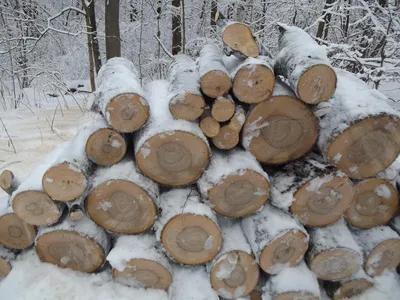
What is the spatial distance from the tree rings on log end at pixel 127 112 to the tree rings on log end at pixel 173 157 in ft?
0.58

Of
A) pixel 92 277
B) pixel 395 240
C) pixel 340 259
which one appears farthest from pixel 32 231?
pixel 395 240

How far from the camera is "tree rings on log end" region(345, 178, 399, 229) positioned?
7.69 feet

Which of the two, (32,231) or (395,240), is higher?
(395,240)

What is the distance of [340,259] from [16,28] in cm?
1137

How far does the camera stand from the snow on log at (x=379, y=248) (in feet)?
7.68

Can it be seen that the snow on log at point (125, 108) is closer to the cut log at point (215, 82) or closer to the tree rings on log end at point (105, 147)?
the tree rings on log end at point (105, 147)

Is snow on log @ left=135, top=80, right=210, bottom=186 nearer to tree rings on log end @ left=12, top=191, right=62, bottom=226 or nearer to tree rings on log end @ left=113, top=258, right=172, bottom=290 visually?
tree rings on log end @ left=113, top=258, right=172, bottom=290

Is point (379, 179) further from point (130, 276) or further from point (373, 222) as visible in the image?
point (130, 276)

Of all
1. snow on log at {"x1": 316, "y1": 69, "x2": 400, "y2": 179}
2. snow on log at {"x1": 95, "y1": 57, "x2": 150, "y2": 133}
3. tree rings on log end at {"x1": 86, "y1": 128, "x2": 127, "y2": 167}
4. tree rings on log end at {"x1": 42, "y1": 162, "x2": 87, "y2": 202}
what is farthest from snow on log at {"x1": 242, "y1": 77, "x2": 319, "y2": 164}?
tree rings on log end at {"x1": 42, "y1": 162, "x2": 87, "y2": 202}

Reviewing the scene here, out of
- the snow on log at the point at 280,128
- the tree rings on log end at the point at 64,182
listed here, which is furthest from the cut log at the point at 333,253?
the tree rings on log end at the point at 64,182

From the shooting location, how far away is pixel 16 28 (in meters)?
10.2

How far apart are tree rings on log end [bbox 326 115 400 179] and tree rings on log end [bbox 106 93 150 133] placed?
1268mm

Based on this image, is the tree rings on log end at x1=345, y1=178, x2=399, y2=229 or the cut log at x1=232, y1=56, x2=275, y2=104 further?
the tree rings on log end at x1=345, y1=178, x2=399, y2=229

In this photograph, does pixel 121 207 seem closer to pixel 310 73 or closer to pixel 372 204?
pixel 310 73
